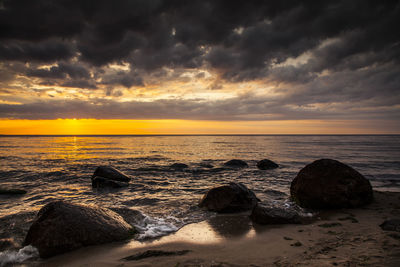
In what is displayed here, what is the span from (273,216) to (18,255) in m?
5.88

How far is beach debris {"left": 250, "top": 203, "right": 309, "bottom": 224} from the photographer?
18.2 ft

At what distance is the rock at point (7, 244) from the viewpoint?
15.0ft

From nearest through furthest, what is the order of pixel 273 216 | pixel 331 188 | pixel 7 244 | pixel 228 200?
pixel 7 244
pixel 273 216
pixel 331 188
pixel 228 200

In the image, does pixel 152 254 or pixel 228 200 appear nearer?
pixel 152 254

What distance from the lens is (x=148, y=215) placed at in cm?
673

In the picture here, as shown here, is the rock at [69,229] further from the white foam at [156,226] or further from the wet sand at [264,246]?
the white foam at [156,226]

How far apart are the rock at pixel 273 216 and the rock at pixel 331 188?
1.63 m

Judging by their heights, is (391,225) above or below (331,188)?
below

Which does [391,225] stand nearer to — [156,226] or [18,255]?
[156,226]

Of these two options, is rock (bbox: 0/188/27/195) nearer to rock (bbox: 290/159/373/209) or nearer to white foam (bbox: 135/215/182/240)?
white foam (bbox: 135/215/182/240)

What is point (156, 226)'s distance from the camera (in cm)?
574

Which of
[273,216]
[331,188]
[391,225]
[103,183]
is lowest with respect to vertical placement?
[103,183]

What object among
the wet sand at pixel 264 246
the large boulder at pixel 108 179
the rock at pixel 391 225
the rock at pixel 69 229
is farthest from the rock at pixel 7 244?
the rock at pixel 391 225

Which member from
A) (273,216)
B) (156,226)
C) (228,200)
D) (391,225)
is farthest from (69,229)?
(391,225)
